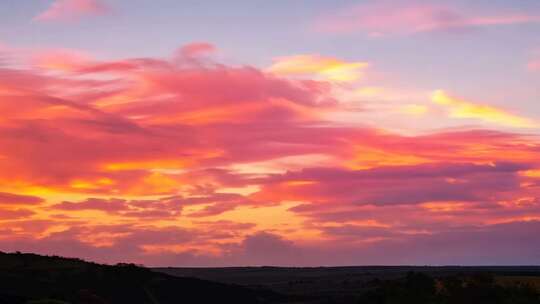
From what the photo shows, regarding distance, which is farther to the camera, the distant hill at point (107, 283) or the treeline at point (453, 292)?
the distant hill at point (107, 283)

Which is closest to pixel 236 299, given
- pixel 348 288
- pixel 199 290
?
pixel 199 290

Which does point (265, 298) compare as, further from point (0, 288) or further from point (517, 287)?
point (517, 287)

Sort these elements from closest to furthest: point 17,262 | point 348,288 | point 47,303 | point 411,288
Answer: point 47,303 < point 411,288 < point 17,262 < point 348,288

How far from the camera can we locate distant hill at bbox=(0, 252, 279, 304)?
98375 millimetres

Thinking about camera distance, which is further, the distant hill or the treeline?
the distant hill

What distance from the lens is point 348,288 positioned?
142 meters

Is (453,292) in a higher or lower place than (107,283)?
lower

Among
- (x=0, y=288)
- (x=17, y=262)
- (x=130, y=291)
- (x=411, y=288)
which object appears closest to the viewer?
(x=411, y=288)

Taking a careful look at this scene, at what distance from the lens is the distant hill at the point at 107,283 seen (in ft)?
323

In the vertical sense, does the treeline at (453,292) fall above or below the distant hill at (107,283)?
below

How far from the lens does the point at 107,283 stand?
103 metres

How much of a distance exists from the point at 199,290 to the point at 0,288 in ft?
Result: 84.2

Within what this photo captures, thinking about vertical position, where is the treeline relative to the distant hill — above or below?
below

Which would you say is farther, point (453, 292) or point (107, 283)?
point (107, 283)
